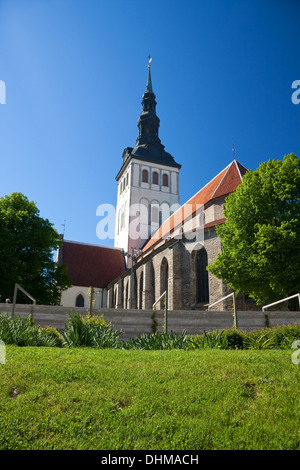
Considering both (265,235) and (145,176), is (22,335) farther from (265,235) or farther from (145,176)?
(145,176)

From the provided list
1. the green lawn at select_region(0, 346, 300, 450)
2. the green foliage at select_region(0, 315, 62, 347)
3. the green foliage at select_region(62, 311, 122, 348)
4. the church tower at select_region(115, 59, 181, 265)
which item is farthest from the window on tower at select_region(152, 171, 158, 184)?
the green lawn at select_region(0, 346, 300, 450)

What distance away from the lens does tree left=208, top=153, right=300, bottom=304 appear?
53.3 ft

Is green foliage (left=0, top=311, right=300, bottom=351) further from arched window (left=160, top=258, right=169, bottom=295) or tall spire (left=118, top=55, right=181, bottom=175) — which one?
tall spire (left=118, top=55, right=181, bottom=175)

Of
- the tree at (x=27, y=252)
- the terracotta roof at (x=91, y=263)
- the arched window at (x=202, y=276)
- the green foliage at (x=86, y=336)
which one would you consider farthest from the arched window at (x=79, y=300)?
the green foliage at (x=86, y=336)

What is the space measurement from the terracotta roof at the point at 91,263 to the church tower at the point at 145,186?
7.79 feet

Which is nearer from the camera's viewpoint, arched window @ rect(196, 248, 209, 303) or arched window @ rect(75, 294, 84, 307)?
arched window @ rect(196, 248, 209, 303)

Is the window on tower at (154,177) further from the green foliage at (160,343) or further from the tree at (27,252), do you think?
the green foliage at (160,343)

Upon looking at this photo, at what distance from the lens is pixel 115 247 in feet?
166

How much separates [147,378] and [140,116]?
49.5m

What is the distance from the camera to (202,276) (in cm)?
2444

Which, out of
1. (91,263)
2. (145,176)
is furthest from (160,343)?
(145,176)

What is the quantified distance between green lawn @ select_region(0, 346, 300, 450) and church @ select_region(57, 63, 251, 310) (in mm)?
14625
